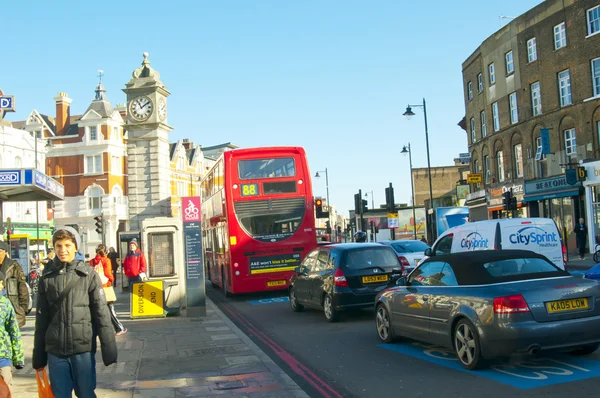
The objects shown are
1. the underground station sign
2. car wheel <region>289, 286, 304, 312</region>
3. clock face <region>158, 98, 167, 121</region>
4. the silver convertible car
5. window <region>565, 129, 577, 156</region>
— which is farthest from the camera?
clock face <region>158, 98, 167, 121</region>

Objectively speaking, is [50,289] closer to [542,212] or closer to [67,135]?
[542,212]

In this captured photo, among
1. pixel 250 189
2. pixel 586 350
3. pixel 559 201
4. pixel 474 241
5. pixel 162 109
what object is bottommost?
pixel 586 350

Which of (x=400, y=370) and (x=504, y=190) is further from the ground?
(x=504, y=190)

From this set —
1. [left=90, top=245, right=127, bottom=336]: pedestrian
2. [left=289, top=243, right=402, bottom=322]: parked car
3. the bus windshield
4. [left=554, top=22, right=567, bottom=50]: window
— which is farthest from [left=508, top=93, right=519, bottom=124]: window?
[left=90, top=245, right=127, bottom=336]: pedestrian

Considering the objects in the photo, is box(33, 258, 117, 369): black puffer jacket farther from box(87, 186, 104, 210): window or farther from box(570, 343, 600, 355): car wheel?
box(87, 186, 104, 210): window

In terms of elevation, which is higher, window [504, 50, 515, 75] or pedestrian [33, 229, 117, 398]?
A: window [504, 50, 515, 75]

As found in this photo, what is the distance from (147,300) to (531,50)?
28.4 m

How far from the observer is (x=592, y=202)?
3173 cm

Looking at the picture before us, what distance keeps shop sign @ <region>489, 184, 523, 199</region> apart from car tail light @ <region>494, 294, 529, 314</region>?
32.2 m

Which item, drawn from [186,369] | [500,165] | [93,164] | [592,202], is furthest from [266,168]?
[93,164]

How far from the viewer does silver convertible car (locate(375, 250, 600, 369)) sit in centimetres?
746

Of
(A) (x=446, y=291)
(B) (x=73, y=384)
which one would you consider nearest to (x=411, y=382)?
(A) (x=446, y=291)

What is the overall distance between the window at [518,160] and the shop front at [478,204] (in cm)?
478

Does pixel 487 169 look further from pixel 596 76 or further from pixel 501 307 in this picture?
pixel 501 307
